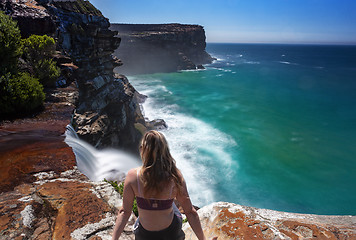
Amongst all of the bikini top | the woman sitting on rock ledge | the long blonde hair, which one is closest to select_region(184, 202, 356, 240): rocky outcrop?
the woman sitting on rock ledge

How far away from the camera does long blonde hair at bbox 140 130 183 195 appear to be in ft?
8.95

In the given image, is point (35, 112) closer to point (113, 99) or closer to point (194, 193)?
point (113, 99)

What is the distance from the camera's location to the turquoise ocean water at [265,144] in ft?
67.1

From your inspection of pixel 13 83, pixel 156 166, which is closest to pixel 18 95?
pixel 13 83

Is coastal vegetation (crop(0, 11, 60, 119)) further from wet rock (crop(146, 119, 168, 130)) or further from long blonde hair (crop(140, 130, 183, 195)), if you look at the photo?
wet rock (crop(146, 119, 168, 130))

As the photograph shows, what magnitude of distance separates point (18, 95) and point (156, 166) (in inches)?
390

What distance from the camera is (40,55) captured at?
39.8 feet

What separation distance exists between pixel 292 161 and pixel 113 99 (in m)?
23.0

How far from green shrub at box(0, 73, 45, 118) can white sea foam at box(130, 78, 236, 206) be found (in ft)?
49.8

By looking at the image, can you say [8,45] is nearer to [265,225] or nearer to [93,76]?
[93,76]

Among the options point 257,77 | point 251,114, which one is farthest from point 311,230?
point 257,77

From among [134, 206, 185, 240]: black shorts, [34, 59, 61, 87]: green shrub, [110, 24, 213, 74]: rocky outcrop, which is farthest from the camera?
[110, 24, 213, 74]: rocky outcrop

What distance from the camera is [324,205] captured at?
19359 millimetres

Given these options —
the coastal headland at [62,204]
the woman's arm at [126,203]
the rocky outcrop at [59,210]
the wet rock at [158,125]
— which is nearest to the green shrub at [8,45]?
the coastal headland at [62,204]
